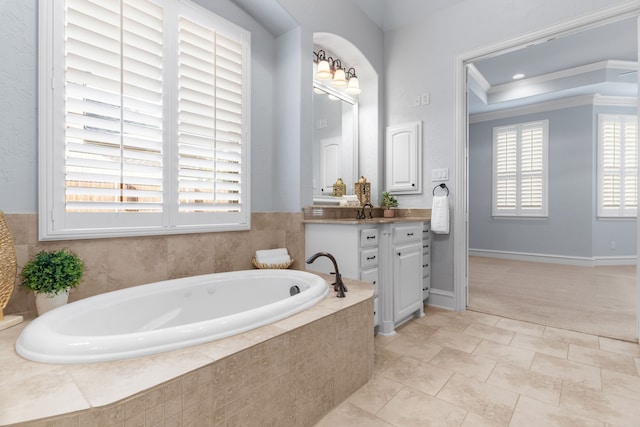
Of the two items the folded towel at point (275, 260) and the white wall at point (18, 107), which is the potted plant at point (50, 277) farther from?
the folded towel at point (275, 260)

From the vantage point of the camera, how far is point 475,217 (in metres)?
6.13

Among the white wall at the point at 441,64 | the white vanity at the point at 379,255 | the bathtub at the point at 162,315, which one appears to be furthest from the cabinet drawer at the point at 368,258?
the white wall at the point at 441,64

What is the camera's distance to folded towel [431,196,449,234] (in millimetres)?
2940

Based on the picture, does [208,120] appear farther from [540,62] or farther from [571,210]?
[571,210]

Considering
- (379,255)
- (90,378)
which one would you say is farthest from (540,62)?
(90,378)

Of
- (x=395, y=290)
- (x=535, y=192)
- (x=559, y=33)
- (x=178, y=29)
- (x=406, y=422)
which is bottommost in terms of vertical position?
(x=406, y=422)

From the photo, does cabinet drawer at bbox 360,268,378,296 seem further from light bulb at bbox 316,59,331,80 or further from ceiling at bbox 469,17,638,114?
ceiling at bbox 469,17,638,114

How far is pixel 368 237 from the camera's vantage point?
2.28m

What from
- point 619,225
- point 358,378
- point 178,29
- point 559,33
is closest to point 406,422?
point 358,378

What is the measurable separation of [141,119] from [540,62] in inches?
198

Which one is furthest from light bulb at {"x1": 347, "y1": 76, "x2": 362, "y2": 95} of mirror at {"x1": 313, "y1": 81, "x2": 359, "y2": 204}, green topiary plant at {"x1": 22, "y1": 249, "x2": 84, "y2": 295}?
green topiary plant at {"x1": 22, "y1": 249, "x2": 84, "y2": 295}

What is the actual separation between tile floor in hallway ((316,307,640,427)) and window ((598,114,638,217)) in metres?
3.96

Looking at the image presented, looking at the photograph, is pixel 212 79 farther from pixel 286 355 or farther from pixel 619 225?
pixel 619 225

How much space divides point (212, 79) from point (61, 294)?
156 cm
